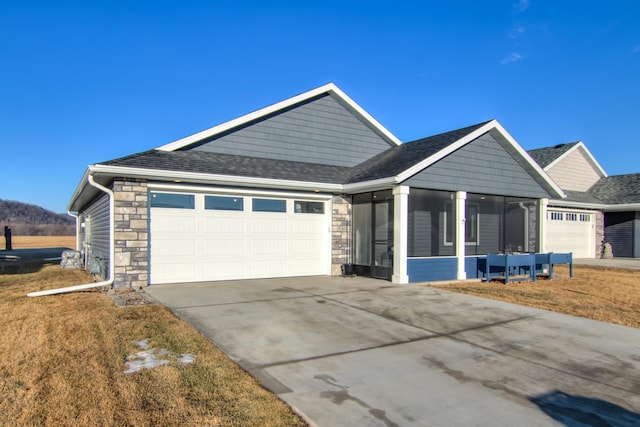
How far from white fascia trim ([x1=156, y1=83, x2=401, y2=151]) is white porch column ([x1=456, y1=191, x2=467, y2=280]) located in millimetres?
3981

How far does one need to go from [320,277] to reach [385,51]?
9.64 metres

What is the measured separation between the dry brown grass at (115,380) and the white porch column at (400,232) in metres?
6.08

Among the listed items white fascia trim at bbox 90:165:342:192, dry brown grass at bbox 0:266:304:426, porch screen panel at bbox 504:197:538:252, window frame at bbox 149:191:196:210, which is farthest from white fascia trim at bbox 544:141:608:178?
dry brown grass at bbox 0:266:304:426

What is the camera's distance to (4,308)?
24.9ft

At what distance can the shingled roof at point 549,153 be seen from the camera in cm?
2129

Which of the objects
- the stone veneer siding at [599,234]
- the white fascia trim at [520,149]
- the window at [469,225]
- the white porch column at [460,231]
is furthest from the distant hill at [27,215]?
the white fascia trim at [520,149]

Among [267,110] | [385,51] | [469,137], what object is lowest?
[469,137]

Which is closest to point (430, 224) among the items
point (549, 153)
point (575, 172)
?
point (549, 153)

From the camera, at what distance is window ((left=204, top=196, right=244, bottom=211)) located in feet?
34.7

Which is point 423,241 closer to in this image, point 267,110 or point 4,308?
point 267,110

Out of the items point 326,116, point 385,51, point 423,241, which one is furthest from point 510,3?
point 423,241

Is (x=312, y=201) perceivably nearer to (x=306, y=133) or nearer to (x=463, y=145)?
(x=306, y=133)

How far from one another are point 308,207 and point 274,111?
11.1 ft

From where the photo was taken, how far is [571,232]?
20.0 m
